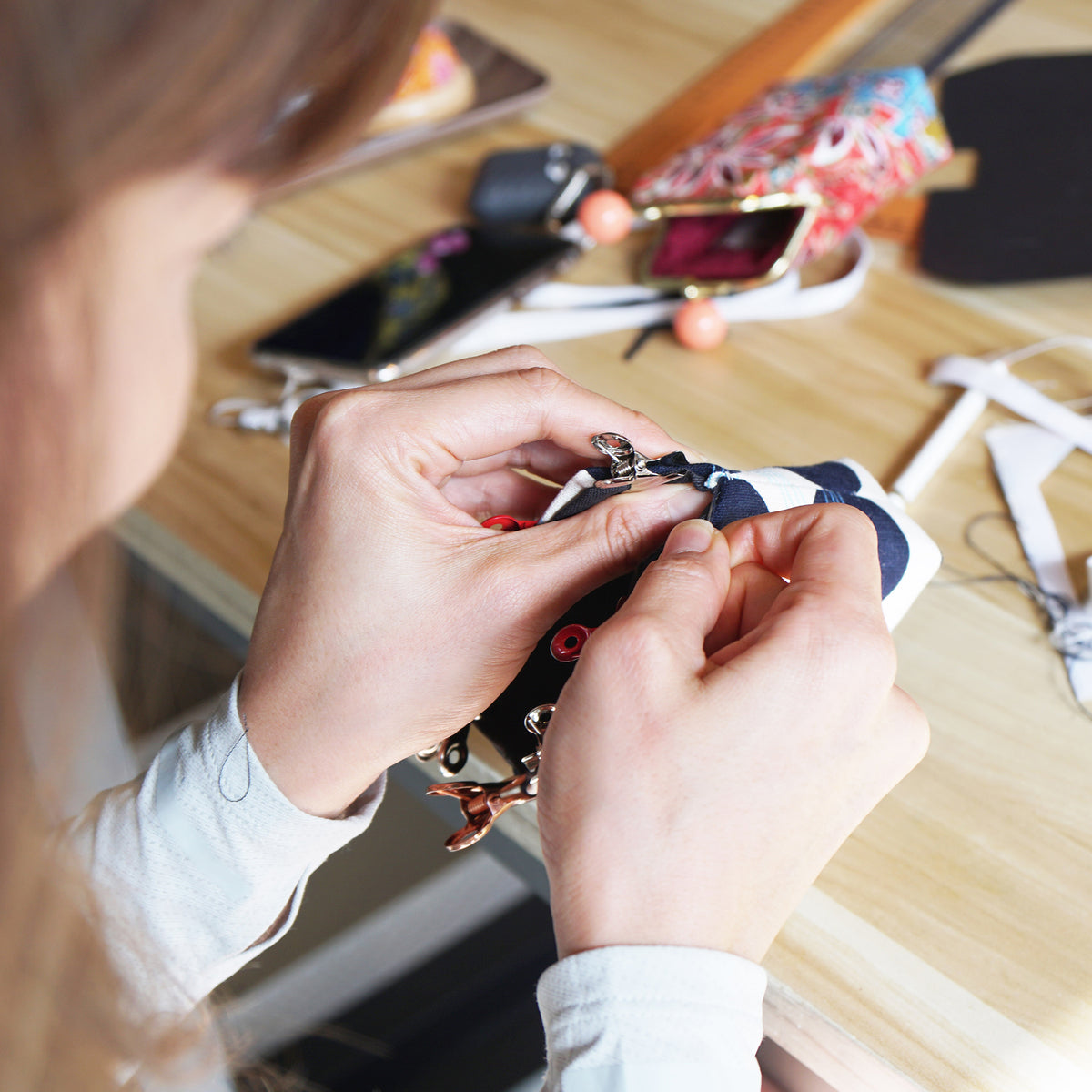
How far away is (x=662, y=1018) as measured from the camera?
0.37m

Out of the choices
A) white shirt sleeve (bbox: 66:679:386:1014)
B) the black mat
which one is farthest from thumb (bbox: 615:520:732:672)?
the black mat

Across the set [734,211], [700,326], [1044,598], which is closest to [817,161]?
[734,211]

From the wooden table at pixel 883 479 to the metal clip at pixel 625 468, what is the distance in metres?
0.18

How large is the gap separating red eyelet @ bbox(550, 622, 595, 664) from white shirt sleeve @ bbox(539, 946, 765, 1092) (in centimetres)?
15

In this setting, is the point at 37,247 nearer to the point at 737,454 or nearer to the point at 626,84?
the point at 737,454

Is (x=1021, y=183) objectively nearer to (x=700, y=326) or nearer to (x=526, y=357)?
(x=700, y=326)

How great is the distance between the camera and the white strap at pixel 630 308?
81cm

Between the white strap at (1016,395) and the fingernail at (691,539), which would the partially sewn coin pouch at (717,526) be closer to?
the fingernail at (691,539)

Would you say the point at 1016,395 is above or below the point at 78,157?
below

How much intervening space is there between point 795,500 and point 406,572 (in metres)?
0.20

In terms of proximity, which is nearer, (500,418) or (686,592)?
(686,592)

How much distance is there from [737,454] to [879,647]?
0.31 metres

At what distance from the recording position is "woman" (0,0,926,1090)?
0.90 feet

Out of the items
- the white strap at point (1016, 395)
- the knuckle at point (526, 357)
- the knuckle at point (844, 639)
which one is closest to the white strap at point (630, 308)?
the white strap at point (1016, 395)
